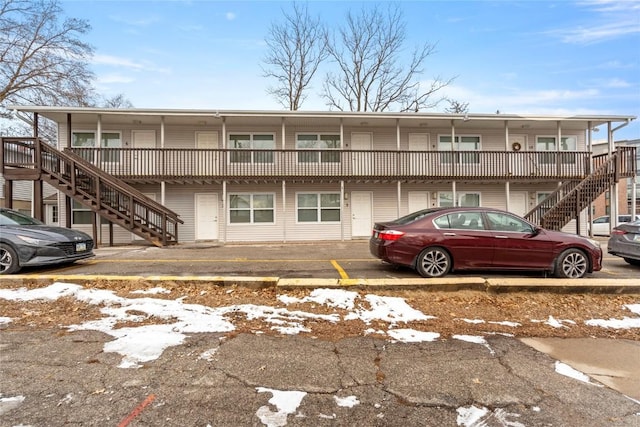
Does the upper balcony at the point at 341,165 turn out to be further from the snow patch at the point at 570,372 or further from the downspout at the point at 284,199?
the snow patch at the point at 570,372

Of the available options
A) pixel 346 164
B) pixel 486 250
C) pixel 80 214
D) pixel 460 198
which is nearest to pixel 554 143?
pixel 460 198

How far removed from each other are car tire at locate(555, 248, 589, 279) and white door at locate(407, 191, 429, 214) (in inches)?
356

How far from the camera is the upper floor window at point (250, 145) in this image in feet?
47.3

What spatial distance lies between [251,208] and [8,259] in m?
8.97

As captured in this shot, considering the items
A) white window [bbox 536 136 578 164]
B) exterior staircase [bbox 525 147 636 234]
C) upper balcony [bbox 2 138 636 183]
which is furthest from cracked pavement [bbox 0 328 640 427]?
white window [bbox 536 136 578 164]

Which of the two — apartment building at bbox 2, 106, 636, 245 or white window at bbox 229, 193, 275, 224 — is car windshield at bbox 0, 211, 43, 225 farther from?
white window at bbox 229, 193, 275, 224

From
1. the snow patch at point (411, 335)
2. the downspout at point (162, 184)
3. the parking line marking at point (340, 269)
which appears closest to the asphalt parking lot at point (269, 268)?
the parking line marking at point (340, 269)

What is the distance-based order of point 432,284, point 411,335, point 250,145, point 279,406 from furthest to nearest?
point 250,145 < point 432,284 < point 411,335 < point 279,406

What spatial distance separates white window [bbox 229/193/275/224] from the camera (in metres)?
14.7

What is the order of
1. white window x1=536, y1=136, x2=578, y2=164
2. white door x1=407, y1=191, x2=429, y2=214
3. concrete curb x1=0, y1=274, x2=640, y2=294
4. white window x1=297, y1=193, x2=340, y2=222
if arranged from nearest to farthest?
1. concrete curb x1=0, y1=274, x2=640, y2=294
2. white window x1=297, y1=193, x2=340, y2=222
3. white door x1=407, y1=191, x2=429, y2=214
4. white window x1=536, y1=136, x2=578, y2=164

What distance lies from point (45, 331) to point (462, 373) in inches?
183

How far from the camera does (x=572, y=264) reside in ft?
21.7

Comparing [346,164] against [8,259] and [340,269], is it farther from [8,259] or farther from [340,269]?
[8,259]

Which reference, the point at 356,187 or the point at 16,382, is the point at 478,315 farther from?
the point at 356,187
